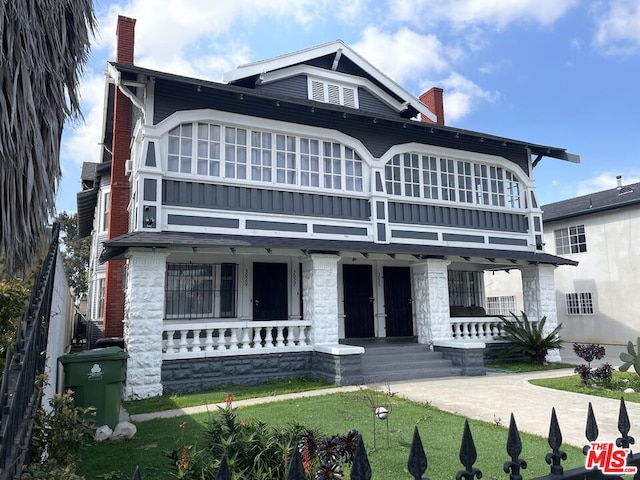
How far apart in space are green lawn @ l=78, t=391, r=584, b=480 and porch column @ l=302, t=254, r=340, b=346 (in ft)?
10.5

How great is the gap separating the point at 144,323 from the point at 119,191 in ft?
18.7

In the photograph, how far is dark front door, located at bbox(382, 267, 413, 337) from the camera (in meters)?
15.7

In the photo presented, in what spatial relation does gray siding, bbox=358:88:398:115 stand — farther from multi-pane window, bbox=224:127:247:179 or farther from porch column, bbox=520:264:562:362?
porch column, bbox=520:264:562:362

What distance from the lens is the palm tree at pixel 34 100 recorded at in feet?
12.4

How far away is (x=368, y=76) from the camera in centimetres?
1595

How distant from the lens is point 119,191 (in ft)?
46.0

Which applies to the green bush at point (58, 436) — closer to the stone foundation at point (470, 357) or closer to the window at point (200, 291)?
the window at point (200, 291)

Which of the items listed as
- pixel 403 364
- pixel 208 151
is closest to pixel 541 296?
pixel 403 364

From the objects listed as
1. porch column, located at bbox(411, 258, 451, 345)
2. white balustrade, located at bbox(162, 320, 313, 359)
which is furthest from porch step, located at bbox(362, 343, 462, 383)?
white balustrade, located at bbox(162, 320, 313, 359)

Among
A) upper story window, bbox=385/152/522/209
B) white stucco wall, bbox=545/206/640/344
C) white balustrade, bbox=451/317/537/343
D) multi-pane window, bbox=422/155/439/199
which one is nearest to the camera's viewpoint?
white balustrade, bbox=451/317/537/343

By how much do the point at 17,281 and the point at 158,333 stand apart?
4651mm

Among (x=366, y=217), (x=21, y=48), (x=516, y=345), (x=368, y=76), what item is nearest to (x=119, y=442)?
(x=21, y=48)

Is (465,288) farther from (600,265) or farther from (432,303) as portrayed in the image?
(600,265)

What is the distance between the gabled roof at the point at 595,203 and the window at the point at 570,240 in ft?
2.39
